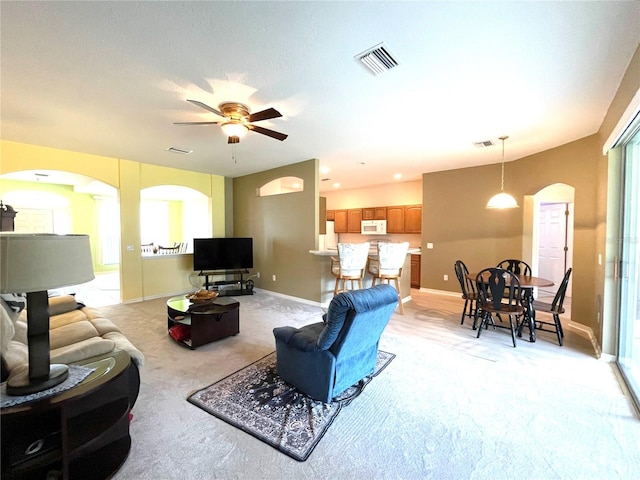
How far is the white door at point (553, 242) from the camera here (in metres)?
5.87

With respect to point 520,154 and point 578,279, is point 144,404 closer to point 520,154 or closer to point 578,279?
point 578,279

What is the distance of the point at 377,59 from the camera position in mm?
2123

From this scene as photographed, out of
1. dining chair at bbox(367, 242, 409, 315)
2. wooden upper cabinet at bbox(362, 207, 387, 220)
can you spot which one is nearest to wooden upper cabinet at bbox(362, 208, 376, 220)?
wooden upper cabinet at bbox(362, 207, 387, 220)

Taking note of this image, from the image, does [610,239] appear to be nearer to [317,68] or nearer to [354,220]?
[317,68]

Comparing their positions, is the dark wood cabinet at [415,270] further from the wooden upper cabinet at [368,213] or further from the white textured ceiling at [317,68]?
the white textured ceiling at [317,68]

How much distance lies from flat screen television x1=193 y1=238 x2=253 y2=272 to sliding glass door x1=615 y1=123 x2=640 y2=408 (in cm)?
567

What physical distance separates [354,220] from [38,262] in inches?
294

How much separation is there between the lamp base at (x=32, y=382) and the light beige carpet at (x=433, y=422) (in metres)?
0.67

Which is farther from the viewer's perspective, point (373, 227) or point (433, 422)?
point (373, 227)

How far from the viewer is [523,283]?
142 inches

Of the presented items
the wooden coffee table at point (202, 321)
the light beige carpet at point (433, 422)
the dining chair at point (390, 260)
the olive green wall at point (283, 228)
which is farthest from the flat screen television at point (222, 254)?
A: the dining chair at point (390, 260)

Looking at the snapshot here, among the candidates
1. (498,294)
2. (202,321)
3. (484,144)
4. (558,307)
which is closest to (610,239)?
(558,307)

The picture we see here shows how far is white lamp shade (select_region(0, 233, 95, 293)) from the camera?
1225 millimetres

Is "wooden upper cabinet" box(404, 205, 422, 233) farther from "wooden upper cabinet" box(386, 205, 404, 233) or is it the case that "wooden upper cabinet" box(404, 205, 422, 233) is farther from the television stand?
the television stand
